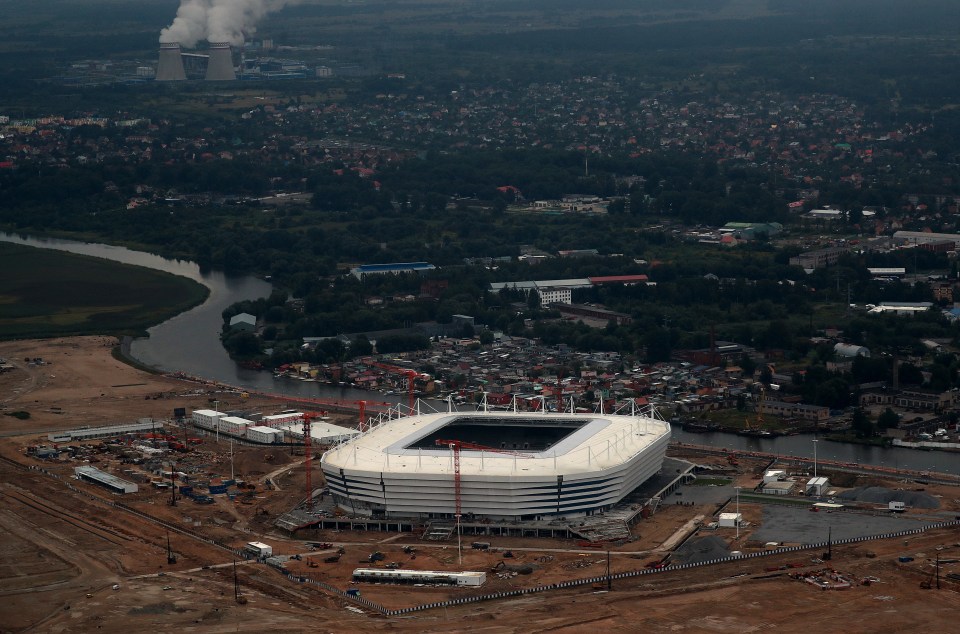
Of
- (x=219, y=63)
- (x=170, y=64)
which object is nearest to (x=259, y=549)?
(x=219, y=63)

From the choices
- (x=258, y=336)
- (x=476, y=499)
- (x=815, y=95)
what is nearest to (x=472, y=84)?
(x=815, y=95)

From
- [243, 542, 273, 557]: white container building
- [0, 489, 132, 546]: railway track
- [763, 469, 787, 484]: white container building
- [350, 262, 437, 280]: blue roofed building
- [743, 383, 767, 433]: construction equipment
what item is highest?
[243, 542, 273, 557]: white container building

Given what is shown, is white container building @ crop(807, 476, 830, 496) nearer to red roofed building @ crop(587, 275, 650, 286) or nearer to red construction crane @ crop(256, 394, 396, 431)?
red construction crane @ crop(256, 394, 396, 431)

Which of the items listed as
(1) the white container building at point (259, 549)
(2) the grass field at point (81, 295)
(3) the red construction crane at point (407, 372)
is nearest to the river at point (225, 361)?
(3) the red construction crane at point (407, 372)

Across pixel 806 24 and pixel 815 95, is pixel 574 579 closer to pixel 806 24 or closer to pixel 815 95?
pixel 815 95

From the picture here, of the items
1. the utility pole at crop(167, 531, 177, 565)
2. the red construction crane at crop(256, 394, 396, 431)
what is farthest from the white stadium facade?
the red construction crane at crop(256, 394, 396, 431)

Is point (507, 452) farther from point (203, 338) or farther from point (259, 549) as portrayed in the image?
point (203, 338)

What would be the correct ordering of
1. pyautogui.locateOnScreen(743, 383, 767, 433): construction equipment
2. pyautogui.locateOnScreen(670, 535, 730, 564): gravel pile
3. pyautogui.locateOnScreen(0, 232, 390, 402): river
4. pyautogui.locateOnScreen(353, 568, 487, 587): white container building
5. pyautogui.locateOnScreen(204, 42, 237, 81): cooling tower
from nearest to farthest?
pyautogui.locateOnScreen(353, 568, 487, 587): white container building
pyautogui.locateOnScreen(670, 535, 730, 564): gravel pile
pyautogui.locateOnScreen(743, 383, 767, 433): construction equipment
pyautogui.locateOnScreen(0, 232, 390, 402): river
pyautogui.locateOnScreen(204, 42, 237, 81): cooling tower
